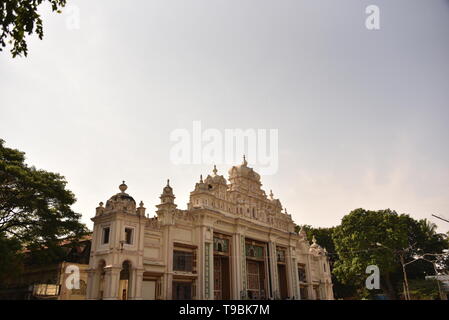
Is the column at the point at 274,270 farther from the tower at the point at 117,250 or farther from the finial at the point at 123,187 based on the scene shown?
the finial at the point at 123,187

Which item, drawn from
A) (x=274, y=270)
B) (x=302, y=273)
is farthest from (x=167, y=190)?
(x=302, y=273)

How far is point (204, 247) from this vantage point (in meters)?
31.0

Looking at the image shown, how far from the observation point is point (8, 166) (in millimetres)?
25406

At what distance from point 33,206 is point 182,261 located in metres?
12.1

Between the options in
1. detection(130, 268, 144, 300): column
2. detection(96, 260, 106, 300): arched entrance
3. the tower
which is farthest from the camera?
detection(96, 260, 106, 300): arched entrance

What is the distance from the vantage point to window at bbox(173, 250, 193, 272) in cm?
2934

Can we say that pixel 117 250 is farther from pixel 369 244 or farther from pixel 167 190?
pixel 369 244

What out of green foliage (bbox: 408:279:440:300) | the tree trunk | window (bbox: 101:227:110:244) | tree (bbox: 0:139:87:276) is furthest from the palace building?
green foliage (bbox: 408:279:440:300)

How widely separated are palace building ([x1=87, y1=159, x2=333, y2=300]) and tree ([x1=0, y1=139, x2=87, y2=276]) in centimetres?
→ 361

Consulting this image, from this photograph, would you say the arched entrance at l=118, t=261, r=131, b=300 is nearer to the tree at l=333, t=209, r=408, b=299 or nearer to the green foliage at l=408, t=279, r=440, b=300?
the tree at l=333, t=209, r=408, b=299

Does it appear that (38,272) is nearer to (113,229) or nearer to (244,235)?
(113,229)

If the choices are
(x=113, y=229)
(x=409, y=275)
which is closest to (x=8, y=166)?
(x=113, y=229)
